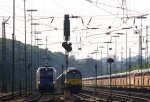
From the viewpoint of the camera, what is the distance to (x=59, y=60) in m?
192

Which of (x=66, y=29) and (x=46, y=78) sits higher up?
(x=66, y=29)

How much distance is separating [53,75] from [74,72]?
355cm

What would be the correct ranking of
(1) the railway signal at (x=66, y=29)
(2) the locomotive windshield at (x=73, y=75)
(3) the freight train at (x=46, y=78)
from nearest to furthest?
(1) the railway signal at (x=66, y=29), (3) the freight train at (x=46, y=78), (2) the locomotive windshield at (x=73, y=75)

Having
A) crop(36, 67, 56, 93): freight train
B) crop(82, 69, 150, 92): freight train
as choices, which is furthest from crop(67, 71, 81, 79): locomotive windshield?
crop(82, 69, 150, 92): freight train

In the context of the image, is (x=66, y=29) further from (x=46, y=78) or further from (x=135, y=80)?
(x=135, y=80)

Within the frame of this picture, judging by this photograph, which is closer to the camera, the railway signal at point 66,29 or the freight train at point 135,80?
the railway signal at point 66,29

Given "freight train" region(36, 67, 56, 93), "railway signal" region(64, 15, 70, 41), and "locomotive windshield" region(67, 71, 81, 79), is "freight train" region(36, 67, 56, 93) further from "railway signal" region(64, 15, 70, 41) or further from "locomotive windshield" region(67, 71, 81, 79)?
"railway signal" region(64, 15, 70, 41)

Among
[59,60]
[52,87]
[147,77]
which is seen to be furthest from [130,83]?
[59,60]

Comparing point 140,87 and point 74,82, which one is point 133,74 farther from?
point 74,82

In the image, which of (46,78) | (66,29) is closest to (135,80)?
(46,78)

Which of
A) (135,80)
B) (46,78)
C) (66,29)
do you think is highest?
(66,29)

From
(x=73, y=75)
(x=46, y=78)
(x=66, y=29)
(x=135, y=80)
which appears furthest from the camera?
(x=135, y=80)

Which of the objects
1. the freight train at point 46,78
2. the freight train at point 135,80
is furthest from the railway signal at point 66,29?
the freight train at point 135,80

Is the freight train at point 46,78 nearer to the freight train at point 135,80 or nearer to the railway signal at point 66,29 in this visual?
the freight train at point 135,80
